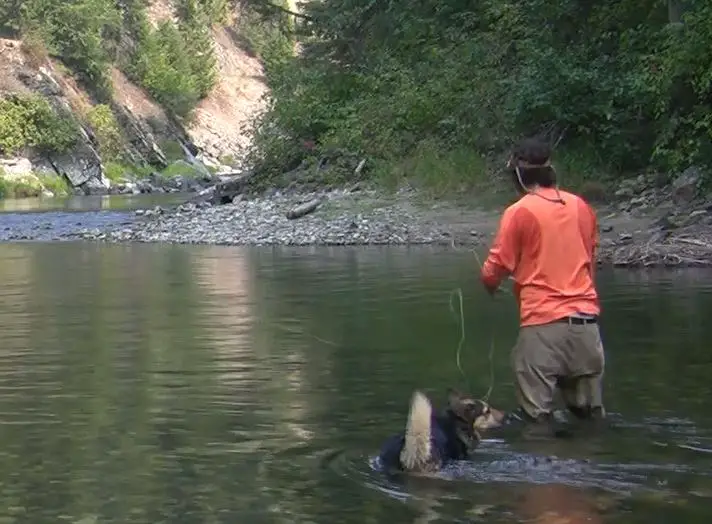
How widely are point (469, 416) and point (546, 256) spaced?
0.96m

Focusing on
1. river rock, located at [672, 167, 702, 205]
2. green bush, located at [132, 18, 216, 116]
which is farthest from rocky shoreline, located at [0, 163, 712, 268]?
green bush, located at [132, 18, 216, 116]

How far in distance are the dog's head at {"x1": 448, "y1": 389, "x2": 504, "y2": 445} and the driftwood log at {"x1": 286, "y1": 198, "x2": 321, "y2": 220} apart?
790 inches

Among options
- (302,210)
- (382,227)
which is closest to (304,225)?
(302,210)

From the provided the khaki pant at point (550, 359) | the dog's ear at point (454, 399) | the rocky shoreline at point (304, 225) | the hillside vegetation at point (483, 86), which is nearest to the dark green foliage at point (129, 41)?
the hillside vegetation at point (483, 86)

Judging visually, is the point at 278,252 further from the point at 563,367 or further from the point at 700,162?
the point at 563,367

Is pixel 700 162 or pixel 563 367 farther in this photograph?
pixel 700 162

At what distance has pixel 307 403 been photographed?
8.44m

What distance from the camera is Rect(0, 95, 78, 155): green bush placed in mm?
65875

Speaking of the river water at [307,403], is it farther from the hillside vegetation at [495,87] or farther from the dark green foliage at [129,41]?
the dark green foliage at [129,41]

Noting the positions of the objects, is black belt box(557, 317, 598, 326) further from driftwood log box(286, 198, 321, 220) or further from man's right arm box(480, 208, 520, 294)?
driftwood log box(286, 198, 321, 220)

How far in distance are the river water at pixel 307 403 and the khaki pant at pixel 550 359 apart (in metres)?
0.30

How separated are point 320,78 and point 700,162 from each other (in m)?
18.4

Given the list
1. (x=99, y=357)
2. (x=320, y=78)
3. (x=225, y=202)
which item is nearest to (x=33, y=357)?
(x=99, y=357)

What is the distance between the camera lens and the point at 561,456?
21.8 ft
